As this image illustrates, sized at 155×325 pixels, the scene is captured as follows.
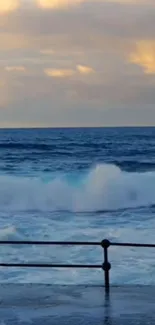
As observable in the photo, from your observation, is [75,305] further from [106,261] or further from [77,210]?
[77,210]

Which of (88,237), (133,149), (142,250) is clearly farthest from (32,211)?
(133,149)

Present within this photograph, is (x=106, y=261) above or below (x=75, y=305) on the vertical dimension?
above

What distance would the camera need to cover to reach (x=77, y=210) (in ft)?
90.9

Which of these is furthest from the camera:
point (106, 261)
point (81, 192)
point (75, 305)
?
point (81, 192)

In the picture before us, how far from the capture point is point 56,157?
192ft

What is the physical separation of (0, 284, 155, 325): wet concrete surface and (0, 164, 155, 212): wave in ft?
63.6

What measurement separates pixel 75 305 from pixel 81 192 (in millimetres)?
27196

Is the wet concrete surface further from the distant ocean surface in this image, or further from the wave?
the wave

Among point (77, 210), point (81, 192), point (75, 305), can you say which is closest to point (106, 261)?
point (75, 305)

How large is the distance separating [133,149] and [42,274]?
56.4 metres

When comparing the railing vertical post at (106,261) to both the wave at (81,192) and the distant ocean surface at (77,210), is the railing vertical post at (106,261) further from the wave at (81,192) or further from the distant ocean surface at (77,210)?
the wave at (81,192)

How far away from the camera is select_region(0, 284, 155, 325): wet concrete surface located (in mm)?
6492

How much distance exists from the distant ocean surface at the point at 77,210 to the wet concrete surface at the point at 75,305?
146 inches

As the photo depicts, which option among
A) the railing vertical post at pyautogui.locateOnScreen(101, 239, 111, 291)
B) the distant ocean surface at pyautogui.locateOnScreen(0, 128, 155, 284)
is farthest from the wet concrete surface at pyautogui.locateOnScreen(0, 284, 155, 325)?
the distant ocean surface at pyautogui.locateOnScreen(0, 128, 155, 284)
